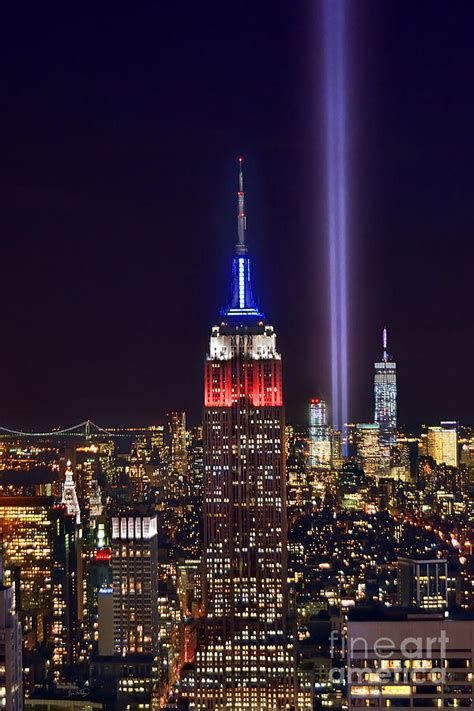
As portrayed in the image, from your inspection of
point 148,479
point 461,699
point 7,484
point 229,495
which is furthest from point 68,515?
point 461,699

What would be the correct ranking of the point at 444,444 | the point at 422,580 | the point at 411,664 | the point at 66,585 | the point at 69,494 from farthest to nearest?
the point at 444,444, the point at 69,494, the point at 66,585, the point at 422,580, the point at 411,664

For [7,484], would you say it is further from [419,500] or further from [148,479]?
[419,500]

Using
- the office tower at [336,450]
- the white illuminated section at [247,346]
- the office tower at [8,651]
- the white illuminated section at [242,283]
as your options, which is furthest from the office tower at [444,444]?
the office tower at [8,651]

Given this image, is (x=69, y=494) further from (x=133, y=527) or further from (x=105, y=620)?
(x=105, y=620)

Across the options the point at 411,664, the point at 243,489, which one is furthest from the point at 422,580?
the point at 411,664

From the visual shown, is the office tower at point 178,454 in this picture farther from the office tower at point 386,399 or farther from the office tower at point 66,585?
the office tower at point 386,399

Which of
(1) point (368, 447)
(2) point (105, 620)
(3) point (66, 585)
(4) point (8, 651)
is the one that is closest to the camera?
(4) point (8, 651)
